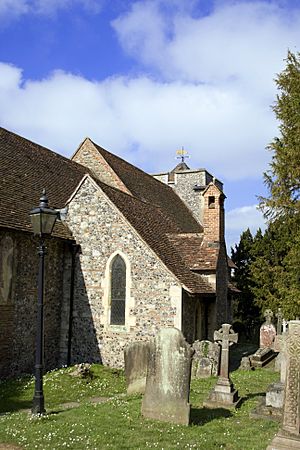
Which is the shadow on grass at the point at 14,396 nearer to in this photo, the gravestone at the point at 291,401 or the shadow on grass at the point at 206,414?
the shadow on grass at the point at 206,414

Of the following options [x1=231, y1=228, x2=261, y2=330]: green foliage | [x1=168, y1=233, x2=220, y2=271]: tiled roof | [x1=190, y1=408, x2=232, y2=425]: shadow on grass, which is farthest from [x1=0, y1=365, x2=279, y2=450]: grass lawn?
[x1=231, y1=228, x2=261, y2=330]: green foliage

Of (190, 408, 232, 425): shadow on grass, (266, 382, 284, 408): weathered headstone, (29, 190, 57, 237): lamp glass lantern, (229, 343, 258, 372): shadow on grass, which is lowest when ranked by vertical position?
(229, 343, 258, 372): shadow on grass

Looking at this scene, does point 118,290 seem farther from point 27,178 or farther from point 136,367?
point 27,178

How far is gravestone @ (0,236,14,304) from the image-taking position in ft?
42.1

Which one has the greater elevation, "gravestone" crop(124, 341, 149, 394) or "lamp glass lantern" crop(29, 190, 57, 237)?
"lamp glass lantern" crop(29, 190, 57, 237)

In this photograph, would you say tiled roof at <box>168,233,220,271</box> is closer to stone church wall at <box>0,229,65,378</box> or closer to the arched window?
the arched window

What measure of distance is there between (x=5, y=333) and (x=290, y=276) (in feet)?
37.2

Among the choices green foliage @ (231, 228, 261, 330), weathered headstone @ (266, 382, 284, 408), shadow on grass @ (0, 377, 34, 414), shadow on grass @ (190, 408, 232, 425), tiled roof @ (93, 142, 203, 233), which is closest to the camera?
shadow on grass @ (190, 408, 232, 425)

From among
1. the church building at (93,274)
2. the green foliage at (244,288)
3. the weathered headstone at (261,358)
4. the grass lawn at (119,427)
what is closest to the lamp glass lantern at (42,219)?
the grass lawn at (119,427)

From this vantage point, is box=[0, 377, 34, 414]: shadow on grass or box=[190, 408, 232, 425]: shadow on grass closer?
box=[190, 408, 232, 425]: shadow on grass

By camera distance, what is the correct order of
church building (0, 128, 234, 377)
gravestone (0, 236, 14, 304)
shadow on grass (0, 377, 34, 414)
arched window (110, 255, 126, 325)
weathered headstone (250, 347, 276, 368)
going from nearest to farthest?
shadow on grass (0, 377, 34, 414) < gravestone (0, 236, 14, 304) < church building (0, 128, 234, 377) < arched window (110, 255, 126, 325) < weathered headstone (250, 347, 276, 368)

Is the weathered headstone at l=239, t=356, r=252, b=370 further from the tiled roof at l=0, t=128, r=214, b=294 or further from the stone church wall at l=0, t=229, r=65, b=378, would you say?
the stone church wall at l=0, t=229, r=65, b=378

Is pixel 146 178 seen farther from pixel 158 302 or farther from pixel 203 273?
pixel 158 302

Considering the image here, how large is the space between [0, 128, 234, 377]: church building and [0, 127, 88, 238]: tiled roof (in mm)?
50
